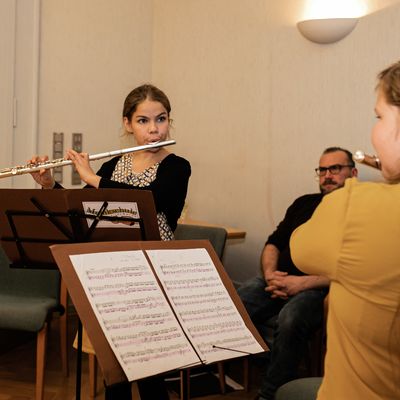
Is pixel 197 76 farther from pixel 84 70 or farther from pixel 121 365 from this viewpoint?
pixel 121 365

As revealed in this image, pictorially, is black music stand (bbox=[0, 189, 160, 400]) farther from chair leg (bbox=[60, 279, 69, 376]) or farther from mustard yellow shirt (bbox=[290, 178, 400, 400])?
chair leg (bbox=[60, 279, 69, 376])

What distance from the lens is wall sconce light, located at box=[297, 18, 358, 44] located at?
11.3ft

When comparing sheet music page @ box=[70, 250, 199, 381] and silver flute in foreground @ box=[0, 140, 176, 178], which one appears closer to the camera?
sheet music page @ box=[70, 250, 199, 381]

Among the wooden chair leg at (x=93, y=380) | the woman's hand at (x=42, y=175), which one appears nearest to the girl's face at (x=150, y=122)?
the woman's hand at (x=42, y=175)

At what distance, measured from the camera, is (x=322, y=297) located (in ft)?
9.32

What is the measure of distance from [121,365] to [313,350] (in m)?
2.01

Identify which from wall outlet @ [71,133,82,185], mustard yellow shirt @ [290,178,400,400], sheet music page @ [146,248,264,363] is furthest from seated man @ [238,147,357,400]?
mustard yellow shirt @ [290,178,400,400]

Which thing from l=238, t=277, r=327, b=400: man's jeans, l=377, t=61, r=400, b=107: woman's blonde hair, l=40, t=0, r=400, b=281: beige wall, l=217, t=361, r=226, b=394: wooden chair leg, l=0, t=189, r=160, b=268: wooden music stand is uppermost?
l=40, t=0, r=400, b=281: beige wall

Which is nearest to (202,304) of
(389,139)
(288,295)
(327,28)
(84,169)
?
(389,139)

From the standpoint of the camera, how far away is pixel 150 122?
89.5 inches

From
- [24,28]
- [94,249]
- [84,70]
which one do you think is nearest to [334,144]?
[84,70]

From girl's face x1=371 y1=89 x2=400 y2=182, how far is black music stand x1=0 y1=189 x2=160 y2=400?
863mm

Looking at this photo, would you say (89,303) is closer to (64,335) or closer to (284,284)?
(284,284)

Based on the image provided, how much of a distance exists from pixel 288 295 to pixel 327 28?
57.1 inches
